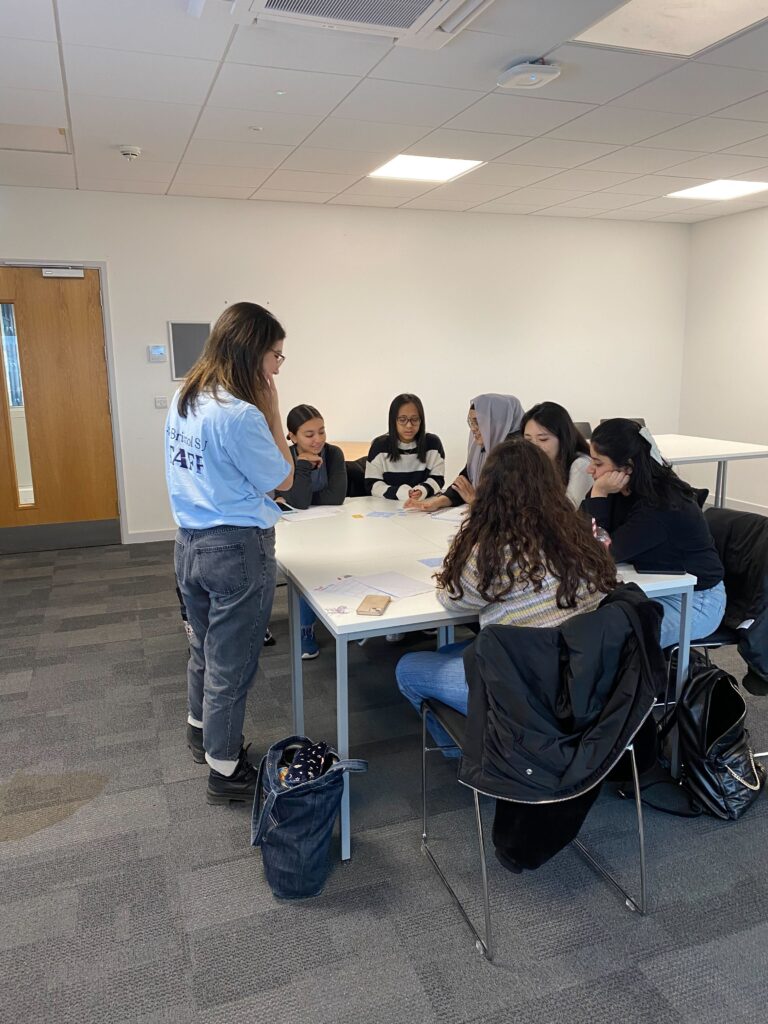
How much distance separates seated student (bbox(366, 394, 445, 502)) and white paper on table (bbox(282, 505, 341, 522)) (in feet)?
1.28

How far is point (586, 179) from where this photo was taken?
5035mm

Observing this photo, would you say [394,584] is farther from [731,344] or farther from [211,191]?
[731,344]

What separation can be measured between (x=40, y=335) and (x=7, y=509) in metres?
1.33

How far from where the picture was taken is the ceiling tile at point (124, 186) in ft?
16.2

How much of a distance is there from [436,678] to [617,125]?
10.6 ft

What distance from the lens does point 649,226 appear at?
6879 mm

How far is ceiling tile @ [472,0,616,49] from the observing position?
2.52m

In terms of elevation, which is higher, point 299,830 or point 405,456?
point 405,456

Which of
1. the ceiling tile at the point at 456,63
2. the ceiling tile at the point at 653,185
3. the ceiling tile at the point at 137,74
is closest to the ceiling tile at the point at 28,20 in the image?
the ceiling tile at the point at 137,74

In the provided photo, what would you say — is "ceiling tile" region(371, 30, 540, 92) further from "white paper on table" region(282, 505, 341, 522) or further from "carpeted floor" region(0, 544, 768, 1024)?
"carpeted floor" region(0, 544, 768, 1024)

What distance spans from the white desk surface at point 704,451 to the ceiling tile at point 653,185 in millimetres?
1849

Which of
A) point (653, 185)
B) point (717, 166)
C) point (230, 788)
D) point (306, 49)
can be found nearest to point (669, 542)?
point (230, 788)

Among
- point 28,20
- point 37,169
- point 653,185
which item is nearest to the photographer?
point 28,20

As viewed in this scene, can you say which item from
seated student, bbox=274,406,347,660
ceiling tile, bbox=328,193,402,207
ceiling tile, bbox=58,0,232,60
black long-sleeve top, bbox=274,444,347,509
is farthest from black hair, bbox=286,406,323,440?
ceiling tile, bbox=328,193,402,207
